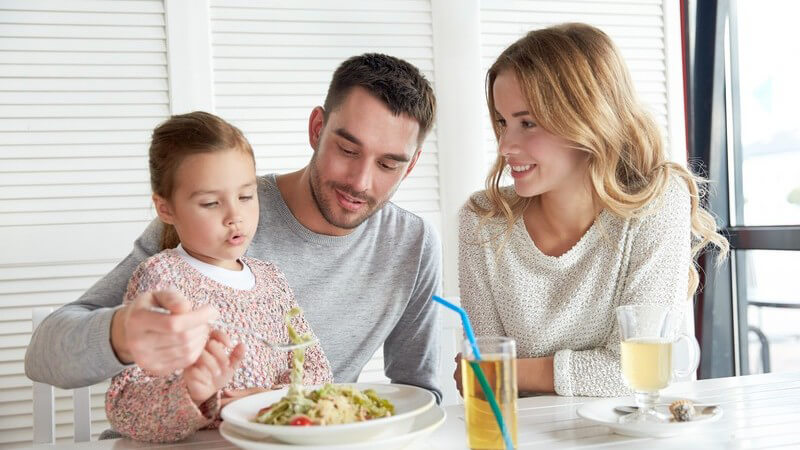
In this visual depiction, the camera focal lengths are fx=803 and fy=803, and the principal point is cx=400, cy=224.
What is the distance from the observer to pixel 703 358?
3416 millimetres

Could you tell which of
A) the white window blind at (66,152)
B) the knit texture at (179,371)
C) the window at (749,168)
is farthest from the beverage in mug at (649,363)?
the window at (749,168)

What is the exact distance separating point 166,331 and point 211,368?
0.17 m

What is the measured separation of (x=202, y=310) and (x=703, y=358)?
2859 mm

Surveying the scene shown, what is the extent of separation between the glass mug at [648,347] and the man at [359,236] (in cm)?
75

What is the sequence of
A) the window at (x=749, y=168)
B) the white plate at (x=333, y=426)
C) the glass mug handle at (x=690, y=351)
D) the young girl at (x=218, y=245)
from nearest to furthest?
the white plate at (x=333, y=426), the glass mug handle at (x=690, y=351), the young girl at (x=218, y=245), the window at (x=749, y=168)

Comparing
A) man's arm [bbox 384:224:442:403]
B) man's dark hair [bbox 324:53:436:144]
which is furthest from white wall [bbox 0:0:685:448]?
man's dark hair [bbox 324:53:436:144]

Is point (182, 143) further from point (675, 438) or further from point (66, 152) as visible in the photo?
point (66, 152)

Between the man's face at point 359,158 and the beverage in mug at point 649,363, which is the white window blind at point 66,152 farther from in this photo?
the beverage in mug at point 649,363

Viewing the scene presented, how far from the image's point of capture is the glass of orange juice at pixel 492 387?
3.51ft

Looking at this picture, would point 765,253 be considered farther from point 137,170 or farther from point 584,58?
point 137,170

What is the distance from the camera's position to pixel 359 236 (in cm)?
198

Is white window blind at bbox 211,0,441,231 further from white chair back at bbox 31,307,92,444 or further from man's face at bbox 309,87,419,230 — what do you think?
white chair back at bbox 31,307,92,444

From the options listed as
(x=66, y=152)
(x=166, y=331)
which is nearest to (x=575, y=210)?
(x=166, y=331)

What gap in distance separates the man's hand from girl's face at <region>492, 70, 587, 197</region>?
997mm
